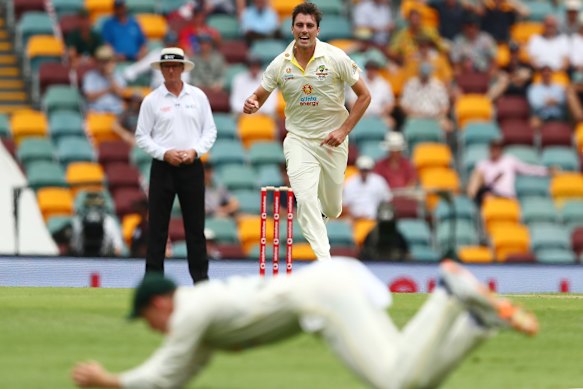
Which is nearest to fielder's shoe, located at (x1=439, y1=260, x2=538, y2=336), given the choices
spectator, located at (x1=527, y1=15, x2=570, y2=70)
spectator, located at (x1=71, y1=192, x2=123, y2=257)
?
spectator, located at (x1=71, y1=192, x2=123, y2=257)

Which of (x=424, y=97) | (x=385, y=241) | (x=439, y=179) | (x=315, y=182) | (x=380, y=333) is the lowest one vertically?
(x=385, y=241)

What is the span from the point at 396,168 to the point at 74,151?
4.21m

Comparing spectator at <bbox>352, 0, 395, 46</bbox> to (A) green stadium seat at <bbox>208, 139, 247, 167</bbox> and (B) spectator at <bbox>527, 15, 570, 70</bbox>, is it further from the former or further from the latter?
(A) green stadium seat at <bbox>208, 139, 247, 167</bbox>

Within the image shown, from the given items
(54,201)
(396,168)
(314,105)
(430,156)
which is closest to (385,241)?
(396,168)

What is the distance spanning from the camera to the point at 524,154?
22.6m

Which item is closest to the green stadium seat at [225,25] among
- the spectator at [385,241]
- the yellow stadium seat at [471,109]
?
the yellow stadium seat at [471,109]

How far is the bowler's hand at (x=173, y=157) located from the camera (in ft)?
44.8

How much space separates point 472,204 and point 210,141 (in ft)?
26.4

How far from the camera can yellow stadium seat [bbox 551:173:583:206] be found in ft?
72.6

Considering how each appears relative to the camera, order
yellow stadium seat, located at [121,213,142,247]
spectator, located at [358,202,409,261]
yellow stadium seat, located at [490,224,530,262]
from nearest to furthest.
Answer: spectator, located at [358,202,409,261]
yellow stadium seat, located at [121,213,142,247]
yellow stadium seat, located at [490,224,530,262]

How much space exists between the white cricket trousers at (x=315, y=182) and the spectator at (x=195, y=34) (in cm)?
849

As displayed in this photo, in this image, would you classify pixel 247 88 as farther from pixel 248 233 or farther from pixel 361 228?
pixel 361 228

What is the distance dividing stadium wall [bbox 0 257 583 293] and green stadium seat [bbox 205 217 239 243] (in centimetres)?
196

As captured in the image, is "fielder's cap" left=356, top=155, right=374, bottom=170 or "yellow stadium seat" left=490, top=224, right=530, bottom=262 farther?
"yellow stadium seat" left=490, top=224, right=530, bottom=262
